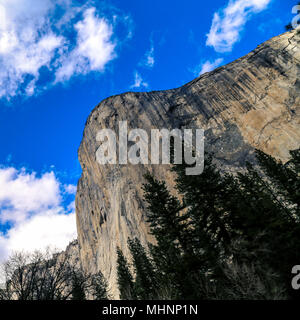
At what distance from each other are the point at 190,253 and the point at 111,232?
45.8 m

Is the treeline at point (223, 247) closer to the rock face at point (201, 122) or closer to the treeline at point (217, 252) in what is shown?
the treeline at point (217, 252)

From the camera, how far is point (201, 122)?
56656 millimetres

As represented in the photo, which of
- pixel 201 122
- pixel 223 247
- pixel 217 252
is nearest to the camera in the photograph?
pixel 217 252

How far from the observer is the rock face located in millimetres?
47312

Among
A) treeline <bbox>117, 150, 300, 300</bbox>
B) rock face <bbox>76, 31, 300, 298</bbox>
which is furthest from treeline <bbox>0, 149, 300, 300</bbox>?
rock face <bbox>76, 31, 300, 298</bbox>

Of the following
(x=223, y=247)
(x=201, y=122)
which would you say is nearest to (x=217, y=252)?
(x=223, y=247)

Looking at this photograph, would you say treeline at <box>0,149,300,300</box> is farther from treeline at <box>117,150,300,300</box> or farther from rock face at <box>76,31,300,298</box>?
rock face at <box>76,31,300,298</box>

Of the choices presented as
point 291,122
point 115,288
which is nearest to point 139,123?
point 291,122

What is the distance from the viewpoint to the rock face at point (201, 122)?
47312mm

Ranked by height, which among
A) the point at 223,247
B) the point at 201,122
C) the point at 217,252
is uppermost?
the point at 201,122

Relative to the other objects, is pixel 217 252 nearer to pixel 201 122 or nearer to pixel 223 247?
pixel 223 247

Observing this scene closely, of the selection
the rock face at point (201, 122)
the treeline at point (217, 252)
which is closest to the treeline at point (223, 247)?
the treeline at point (217, 252)
